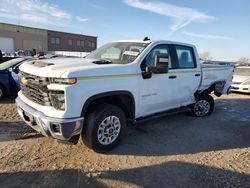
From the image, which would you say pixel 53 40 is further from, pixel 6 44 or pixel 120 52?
pixel 120 52

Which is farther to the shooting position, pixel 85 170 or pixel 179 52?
pixel 179 52

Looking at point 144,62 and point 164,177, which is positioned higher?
point 144,62

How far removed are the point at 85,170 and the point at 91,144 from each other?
1.58 ft

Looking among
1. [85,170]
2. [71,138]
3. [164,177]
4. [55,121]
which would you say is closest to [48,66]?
[55,121]

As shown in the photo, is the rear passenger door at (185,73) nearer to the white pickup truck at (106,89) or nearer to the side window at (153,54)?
the white pickup truck at (106,89)

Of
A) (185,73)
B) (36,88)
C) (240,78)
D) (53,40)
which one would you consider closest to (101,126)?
(36,88)

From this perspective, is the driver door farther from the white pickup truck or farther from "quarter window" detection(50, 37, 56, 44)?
"quarter window" detection(50, 37, 56, 44)

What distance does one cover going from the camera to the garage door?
1949 inches

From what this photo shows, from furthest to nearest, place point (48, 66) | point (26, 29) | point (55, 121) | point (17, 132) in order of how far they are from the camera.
Answer: point (26, 29) < point (17, 132) < point (48, 66) < point (55, 121)

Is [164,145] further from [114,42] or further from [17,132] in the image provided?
[17,132]

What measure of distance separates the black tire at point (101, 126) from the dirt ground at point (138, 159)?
190 mm

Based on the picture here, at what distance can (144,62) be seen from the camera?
4434mm

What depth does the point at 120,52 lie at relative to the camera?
4820 mm

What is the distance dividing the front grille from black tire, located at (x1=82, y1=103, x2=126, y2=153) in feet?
2.44
